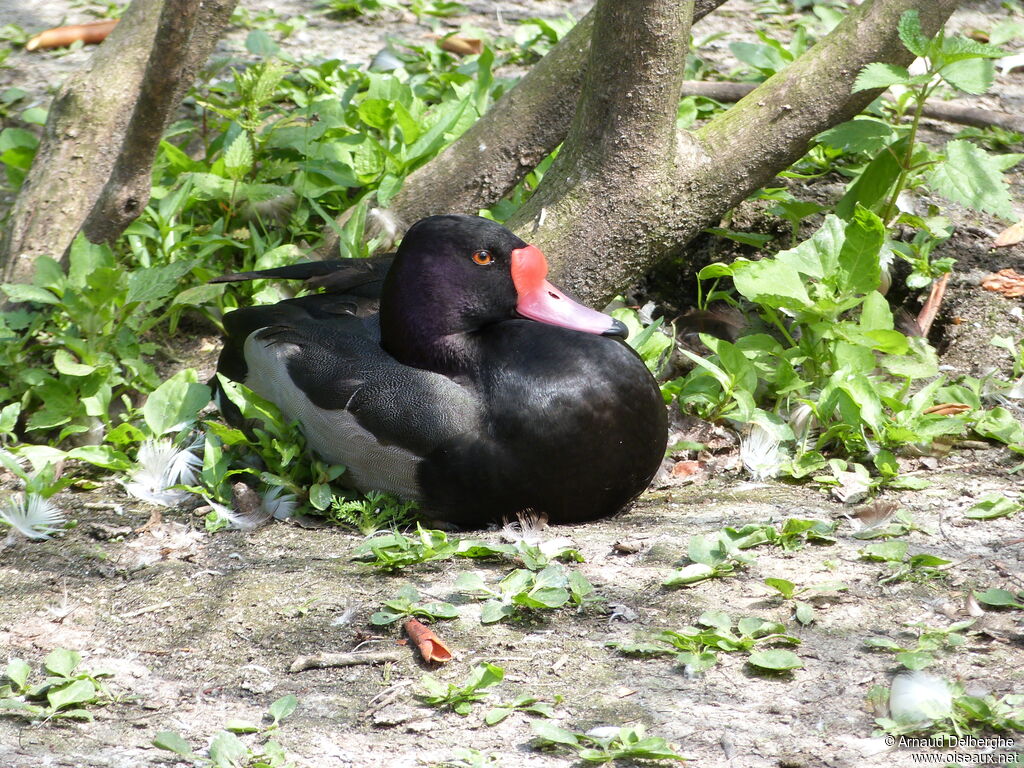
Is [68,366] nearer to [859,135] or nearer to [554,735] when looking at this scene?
[554,735]

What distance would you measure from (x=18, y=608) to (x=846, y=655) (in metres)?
1.92

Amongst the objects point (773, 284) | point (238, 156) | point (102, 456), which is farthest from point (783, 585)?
point (238, 156)

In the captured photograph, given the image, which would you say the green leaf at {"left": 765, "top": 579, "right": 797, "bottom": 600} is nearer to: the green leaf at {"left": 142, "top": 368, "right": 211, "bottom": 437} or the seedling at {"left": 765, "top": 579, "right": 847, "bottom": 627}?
the seedling at {"left": 765, "top": 579, "right": 847, "bottom": 627}

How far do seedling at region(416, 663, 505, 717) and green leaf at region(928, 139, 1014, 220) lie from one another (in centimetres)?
221

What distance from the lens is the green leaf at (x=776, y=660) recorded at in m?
2.23

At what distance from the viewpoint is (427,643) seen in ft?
7.92

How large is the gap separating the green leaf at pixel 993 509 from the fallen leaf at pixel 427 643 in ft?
4.57

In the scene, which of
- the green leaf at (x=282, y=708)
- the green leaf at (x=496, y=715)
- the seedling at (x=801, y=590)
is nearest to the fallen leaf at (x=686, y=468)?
the seedling at (x=801, y=590)

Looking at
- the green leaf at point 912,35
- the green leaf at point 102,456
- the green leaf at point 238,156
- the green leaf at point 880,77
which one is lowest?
the green leaf at point 102,456

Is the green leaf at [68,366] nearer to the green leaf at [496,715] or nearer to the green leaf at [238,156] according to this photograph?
the green leaf at [238,156]

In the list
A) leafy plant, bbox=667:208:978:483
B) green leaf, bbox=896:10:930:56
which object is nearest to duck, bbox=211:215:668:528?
leafy plant, bbox=667:208:978:483

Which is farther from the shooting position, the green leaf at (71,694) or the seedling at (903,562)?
the seedling at (903,562)

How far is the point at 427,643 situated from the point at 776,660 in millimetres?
716

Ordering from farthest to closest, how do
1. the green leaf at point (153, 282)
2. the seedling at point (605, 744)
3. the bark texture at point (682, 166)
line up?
the green leaf at point (153, 282)
the bark texture at point (682, 166)
the seedling at point (605, 744)
